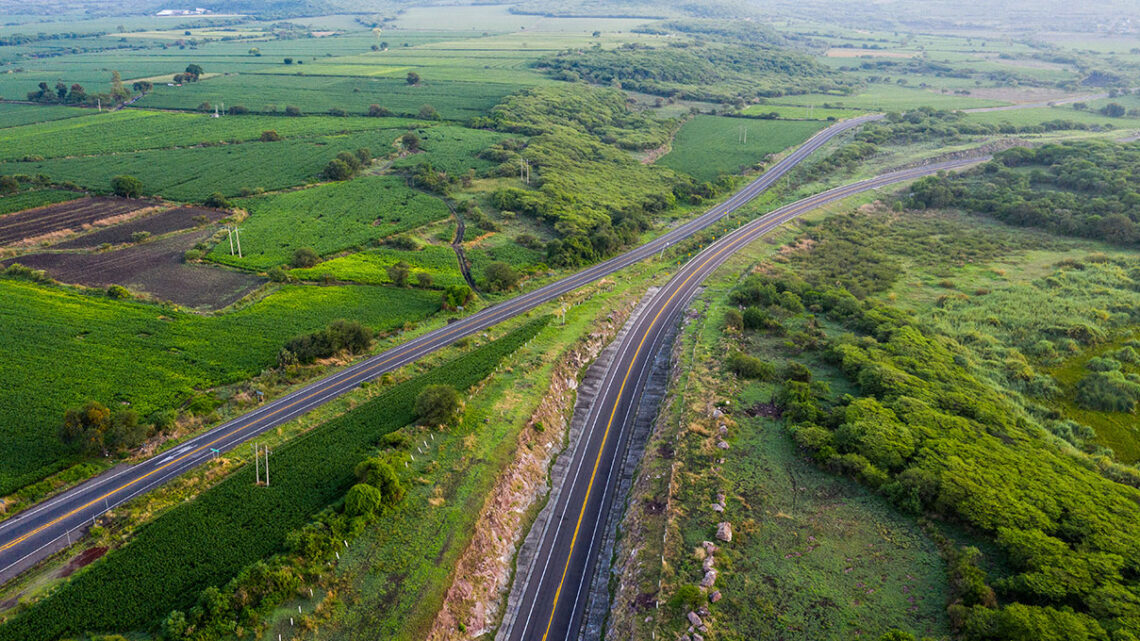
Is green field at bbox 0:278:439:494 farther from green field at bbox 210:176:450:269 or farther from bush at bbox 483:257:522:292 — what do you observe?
green field at bbox 210:176:450:269

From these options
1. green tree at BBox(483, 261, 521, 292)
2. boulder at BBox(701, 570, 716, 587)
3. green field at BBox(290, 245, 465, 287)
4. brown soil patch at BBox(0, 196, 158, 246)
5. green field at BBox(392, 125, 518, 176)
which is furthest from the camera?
green field at BBox(392, 125, 518, 176)

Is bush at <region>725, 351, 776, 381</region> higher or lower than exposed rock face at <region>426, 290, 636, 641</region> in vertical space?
higher

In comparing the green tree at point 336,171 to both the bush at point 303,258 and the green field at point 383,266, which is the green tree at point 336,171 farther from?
the bush at point 303,258

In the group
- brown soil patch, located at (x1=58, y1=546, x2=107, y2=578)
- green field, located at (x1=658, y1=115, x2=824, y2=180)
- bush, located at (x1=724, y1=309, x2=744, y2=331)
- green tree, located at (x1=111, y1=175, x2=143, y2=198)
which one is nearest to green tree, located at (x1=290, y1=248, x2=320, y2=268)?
green tree, located at (x1=111, y1=175, x2=143, y2=198)

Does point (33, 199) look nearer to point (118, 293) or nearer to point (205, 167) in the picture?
point (205, 167)

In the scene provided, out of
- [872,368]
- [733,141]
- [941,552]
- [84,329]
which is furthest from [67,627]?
[733,141]

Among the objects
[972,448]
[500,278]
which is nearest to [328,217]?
[500,278]
